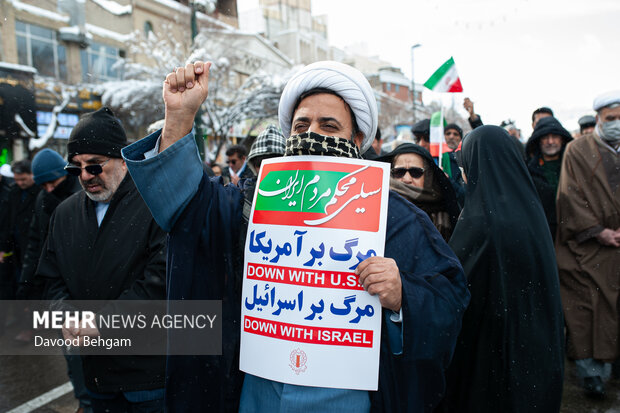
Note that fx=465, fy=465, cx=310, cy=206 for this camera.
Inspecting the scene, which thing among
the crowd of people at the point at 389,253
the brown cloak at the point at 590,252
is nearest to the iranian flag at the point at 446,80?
the crowd of people at the point at 389,253

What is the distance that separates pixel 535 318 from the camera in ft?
8.00

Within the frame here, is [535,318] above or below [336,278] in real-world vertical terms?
below

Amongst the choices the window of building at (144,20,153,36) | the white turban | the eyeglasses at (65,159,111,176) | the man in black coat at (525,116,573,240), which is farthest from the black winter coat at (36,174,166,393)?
the window of building at (144,20,153,36)

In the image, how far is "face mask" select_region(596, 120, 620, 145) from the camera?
3.96 metres

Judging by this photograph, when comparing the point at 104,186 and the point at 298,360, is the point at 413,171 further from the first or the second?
the point at 298,360

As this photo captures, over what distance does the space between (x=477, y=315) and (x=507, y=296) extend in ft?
0.64

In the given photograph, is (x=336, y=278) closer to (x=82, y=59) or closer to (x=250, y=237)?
(x=250, y=237)

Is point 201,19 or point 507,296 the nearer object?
point 507,296

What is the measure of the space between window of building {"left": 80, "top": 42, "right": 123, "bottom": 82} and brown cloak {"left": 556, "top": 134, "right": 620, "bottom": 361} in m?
20.8

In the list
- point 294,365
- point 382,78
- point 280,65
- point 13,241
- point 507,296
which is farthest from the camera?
point 382,78

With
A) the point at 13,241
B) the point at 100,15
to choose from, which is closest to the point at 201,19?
the point at 100,15

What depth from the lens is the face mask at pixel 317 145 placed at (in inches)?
58.2

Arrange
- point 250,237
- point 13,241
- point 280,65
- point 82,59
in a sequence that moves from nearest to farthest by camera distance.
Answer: point 250,237 < point 13,241 < point 82,59 < point 280,65

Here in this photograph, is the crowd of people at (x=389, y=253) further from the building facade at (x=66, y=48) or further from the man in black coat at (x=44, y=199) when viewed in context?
the building facade at (x=66, y=48)
